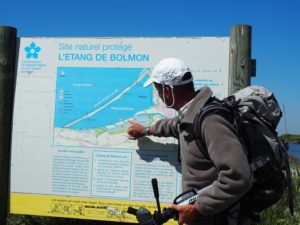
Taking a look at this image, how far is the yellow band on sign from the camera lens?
A: 15.5 ft

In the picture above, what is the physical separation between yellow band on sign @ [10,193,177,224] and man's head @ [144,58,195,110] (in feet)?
5.86

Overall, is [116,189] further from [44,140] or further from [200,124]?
[200,124]

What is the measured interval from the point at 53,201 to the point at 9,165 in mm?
723

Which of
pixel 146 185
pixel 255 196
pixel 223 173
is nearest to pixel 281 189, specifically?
pixel 255 196

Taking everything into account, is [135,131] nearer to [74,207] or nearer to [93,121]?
[93,121]

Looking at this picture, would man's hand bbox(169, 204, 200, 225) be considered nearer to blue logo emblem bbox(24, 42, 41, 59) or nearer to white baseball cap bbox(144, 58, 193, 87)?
white baseball cap bbox(144, 58, 193, 87)

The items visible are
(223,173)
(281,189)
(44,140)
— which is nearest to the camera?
(223,173)

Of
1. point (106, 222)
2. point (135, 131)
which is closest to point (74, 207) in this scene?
point (135, 131)

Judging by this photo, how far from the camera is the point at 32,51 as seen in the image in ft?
16.8

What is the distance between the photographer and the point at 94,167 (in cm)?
485

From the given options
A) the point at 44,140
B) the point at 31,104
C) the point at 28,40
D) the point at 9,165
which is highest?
the point at 28,40

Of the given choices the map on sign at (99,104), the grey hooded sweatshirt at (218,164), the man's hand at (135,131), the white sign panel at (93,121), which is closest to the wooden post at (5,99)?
the white sign panel at (93,121)

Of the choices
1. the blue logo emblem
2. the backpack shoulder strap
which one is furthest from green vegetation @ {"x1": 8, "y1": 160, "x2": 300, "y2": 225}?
the backpack shoulder strap

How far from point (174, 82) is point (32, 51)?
2522 millimetres
